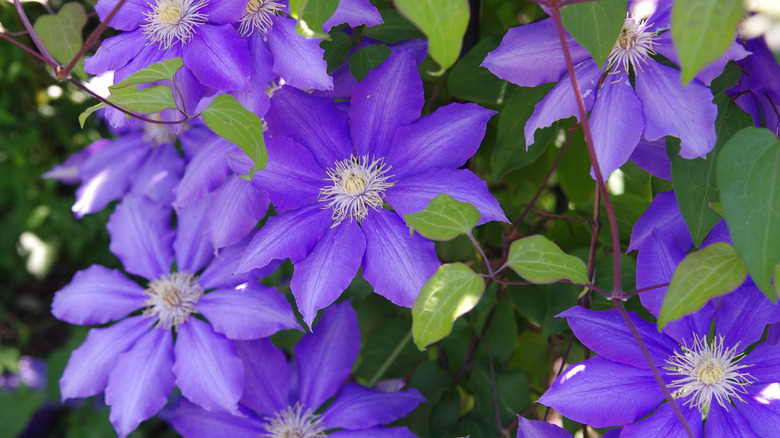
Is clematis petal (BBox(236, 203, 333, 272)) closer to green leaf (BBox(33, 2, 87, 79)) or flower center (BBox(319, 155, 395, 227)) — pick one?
flower center (BBox(319, 155, 395, 227))

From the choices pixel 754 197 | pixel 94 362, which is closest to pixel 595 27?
pixel 754 197

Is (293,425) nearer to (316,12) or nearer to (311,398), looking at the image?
(311,398)

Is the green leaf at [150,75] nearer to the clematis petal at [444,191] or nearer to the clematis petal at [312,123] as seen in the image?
the clematis petal at [312,123]

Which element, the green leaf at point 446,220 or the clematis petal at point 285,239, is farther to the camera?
the clematis petal at point 285,239

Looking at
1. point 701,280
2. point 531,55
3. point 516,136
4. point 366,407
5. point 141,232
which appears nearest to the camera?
point 701,280

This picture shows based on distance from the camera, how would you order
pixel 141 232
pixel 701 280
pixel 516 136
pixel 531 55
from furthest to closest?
pixel 141 232, pixel 516 136, pixel 531 55, pixel 701 280

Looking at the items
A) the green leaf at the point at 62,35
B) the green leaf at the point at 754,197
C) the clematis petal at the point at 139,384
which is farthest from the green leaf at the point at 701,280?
the green leaf at the point at 62,35
